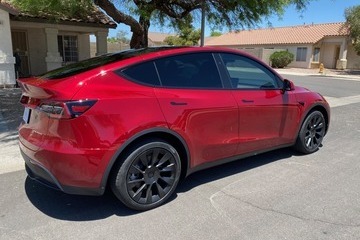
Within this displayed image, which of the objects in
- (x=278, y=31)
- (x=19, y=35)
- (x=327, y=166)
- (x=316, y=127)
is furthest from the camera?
(x=278, y=31)

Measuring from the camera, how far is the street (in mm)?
3021

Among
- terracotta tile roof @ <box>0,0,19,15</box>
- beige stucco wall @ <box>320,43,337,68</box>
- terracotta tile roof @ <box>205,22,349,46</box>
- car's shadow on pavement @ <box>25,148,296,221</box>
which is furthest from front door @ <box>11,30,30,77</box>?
beige stucco wall @ <box>320,43,337,68</box>

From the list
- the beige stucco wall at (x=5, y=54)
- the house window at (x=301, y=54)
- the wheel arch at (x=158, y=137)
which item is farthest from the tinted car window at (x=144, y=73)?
the house window at (x=301, y=54)

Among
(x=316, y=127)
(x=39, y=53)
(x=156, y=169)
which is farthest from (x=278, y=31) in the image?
(x=156, y=169)

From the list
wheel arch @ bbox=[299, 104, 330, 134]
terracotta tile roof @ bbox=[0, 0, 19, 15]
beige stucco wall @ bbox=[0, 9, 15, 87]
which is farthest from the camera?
beige stucco wall @ bbox=[0, 9, 15, 87]

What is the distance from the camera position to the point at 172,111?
3420 millimetres

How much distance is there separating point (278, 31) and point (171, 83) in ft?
134

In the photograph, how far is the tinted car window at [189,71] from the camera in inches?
139

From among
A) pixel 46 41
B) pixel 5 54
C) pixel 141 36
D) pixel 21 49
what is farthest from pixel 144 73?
pixel 21 49

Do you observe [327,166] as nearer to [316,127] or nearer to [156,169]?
[316,127]

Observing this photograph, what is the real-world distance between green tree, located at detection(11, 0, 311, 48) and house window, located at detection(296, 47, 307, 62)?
27294 millimetres

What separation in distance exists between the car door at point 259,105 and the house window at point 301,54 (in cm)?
3337

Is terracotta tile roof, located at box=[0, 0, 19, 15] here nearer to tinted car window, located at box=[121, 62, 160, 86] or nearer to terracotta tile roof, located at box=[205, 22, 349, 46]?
tinted car window, located at box=[121, 62, 160, 86]

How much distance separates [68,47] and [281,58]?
25.0m
